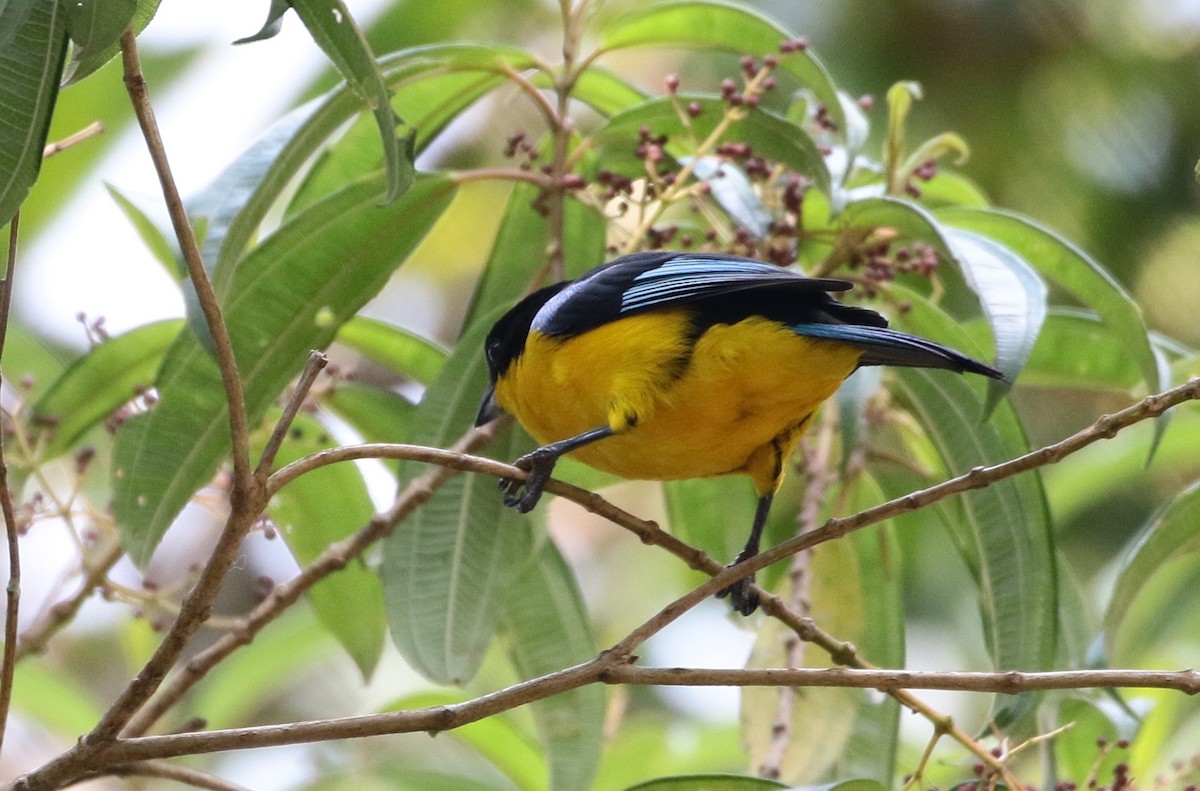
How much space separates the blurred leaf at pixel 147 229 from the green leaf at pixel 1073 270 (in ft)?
5.61

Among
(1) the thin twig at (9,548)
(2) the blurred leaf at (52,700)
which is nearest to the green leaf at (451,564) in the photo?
(1) the thin twig at (9,548)

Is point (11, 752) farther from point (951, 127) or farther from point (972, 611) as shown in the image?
point (951, 127)

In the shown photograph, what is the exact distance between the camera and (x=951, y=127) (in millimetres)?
6246

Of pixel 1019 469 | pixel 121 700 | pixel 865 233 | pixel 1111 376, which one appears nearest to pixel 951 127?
pixel 1111 376

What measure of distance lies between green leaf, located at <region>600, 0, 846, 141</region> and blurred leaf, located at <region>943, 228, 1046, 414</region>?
1.87ft

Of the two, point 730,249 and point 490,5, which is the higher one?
point 490,5

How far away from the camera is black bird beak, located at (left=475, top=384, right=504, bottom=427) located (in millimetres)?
2959

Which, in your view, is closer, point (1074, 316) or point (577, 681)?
point (577, 681)

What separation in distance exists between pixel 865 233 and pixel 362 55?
1.28m

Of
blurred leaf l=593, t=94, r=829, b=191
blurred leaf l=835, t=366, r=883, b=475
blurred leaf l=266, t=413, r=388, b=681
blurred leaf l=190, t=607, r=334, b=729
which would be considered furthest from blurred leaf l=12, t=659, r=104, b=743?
blurred leaf l=835, t=366, r=883, b=475

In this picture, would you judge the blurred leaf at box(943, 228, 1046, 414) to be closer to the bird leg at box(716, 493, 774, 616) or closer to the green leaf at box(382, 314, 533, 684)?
the bird leg at box(716, 493, 774, 616)

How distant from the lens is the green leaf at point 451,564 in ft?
8.67

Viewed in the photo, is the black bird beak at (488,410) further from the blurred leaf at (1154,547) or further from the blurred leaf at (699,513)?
the blurred leaf at (1154,547)

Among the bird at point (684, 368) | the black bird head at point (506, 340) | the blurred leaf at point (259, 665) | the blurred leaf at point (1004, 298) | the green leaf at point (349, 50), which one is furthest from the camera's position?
the blurred leaf at point (259, 665)
